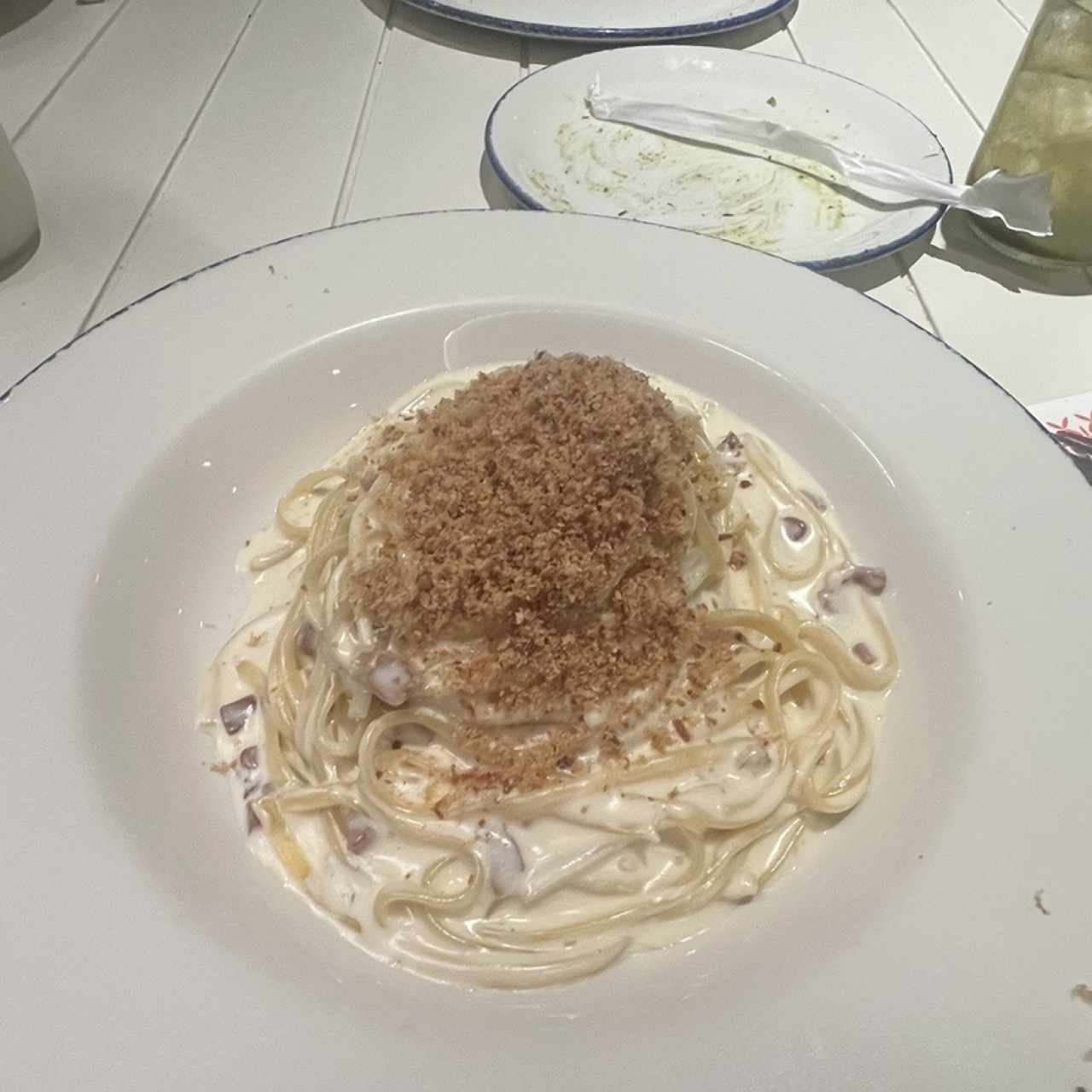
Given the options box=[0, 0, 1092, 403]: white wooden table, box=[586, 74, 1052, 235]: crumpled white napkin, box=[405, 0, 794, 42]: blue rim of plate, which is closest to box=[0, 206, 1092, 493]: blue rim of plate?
box=[0, 0, 1092, 403]: white wooden table

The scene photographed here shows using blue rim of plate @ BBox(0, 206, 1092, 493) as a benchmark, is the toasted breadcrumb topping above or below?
below

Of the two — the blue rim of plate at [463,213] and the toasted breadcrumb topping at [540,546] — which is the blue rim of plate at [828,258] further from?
the toasted breadcrumb topping at [540,546]

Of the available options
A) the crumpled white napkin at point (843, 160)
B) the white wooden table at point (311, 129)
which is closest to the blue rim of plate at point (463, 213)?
the white wooden table at point (311, 129)

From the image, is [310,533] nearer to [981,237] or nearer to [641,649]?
[641,649]

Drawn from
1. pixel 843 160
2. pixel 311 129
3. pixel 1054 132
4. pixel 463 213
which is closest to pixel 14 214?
pixel 311 129

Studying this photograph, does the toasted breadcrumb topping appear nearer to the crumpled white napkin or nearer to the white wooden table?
the white wooden table

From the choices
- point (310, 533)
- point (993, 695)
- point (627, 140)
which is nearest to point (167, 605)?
point (310, 533)
